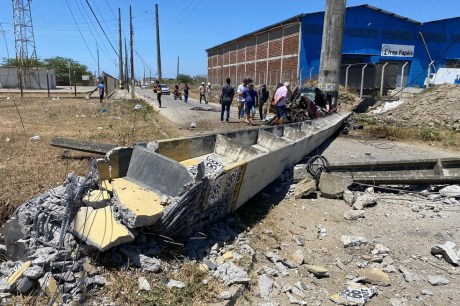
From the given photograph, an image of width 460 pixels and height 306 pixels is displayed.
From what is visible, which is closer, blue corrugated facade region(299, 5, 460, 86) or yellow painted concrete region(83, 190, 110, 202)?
yellow painted concrete region(83, 190, 110, 202)

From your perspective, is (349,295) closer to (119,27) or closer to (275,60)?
(275,60)

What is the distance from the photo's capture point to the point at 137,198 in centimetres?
406

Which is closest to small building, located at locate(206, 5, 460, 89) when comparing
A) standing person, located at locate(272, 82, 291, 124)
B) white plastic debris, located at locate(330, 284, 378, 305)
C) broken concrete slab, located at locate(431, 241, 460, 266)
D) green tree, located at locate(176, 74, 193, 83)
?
standing person, located at locate(272, 82, 291, 124)

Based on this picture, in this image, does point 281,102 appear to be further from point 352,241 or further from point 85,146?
point 352,241

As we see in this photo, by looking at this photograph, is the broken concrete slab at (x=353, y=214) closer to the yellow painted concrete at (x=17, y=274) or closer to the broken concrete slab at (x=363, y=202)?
the broken concrete slab at (x=363, y=202)

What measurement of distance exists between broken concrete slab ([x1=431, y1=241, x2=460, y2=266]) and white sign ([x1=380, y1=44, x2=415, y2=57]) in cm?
3246

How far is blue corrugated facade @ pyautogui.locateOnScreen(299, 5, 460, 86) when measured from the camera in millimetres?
30219

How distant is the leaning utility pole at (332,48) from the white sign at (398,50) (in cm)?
1945

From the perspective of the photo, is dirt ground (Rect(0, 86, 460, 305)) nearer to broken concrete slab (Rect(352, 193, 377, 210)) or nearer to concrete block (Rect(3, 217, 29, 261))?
broken concrete slab (Rect(352, 193, 377, 210))

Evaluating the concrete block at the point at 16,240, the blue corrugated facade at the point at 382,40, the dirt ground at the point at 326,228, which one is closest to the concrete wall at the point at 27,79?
the blue corrugated facade at the point at 382,40

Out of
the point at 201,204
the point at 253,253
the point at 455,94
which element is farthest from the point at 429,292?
the point at 455,94

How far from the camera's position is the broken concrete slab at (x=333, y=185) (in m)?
6.26

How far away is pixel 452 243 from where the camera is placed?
15.1 feet

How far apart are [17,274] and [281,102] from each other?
9.69 metres
